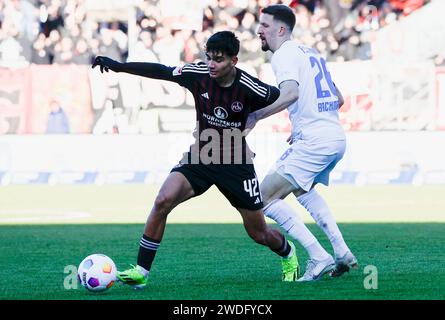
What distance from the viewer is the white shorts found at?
7.65m

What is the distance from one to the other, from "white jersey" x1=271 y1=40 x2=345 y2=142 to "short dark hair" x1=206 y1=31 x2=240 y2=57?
2.58 feet

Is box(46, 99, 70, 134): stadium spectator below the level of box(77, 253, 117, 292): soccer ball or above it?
above

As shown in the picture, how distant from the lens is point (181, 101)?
20031 mm

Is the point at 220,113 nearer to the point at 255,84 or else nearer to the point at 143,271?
the point at 255,84

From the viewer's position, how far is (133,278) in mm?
6750

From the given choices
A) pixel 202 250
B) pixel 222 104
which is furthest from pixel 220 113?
pixel 202 250

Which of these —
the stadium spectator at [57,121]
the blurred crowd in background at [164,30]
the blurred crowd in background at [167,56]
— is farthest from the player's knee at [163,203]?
the blurred crowd in background at [164,30]

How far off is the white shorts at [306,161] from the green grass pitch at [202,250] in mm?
789

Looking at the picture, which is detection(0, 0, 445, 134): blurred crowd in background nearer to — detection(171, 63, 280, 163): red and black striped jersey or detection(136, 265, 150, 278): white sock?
detection(171, 63, 280, 163): red and black striped jersey

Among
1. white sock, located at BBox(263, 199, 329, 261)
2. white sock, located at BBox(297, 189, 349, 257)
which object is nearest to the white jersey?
white sock, located at BBox(297, 189, 349, 257)

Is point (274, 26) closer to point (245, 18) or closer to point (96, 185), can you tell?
point (96, 185)

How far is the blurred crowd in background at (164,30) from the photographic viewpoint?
20.9 m
